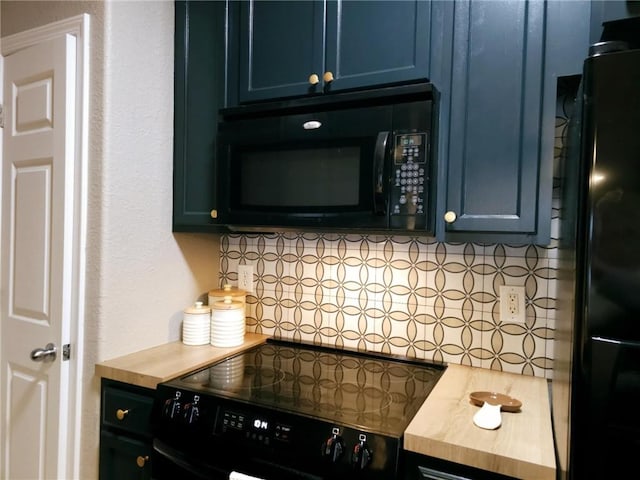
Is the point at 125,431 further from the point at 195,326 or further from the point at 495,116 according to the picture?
the point at 495,116

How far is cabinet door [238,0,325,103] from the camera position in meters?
1.51

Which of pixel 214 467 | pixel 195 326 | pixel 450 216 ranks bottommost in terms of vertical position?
pixel 214 467

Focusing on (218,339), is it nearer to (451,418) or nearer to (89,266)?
(89,266)

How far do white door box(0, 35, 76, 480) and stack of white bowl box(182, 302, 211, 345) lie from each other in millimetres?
427

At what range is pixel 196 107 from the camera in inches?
68.5

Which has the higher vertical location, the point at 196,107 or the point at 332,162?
the point at 196,107

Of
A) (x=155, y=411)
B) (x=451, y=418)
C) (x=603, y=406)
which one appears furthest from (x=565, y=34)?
(x=155, y=411)

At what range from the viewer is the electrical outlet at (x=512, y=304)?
1537 millimetres

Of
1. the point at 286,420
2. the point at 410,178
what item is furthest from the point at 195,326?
the point at 410,178

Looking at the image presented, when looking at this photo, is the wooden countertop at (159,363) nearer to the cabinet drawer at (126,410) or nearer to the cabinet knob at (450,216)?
the cabinet drawer at (126,410)

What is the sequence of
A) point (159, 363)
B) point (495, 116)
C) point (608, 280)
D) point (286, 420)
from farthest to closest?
point (159, 363), point (495, 116), point (286, 420), point (608, 280)

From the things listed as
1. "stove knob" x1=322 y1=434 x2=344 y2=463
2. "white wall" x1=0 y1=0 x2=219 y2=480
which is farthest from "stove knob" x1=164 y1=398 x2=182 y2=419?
"stove knob" x1=322 y1=434 x2=344 y2=463

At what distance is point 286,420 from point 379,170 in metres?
0.78

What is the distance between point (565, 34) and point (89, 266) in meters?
1.69
